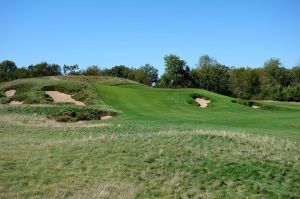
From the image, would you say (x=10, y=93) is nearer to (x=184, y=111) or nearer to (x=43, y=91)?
(x=43, y=91)

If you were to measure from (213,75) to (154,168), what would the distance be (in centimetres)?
9894

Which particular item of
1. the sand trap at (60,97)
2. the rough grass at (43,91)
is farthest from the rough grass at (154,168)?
the sand trap at (60,97)

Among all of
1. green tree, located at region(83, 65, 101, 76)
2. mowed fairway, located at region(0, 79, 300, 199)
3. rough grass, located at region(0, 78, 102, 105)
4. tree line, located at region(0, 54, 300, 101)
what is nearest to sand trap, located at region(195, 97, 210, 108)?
rough grass, located at region(0, 78, 102, 105)

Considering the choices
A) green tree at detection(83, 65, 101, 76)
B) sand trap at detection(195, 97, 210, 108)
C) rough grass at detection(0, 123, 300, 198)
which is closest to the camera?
rough grass at detection(0, 123, 300, 198)

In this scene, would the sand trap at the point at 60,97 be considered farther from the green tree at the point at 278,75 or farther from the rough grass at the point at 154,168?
the green tree at the point at 278,75

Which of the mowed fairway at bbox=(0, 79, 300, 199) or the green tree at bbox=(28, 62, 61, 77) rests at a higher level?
the green tree at bbox=(28, 62, 61, 77)

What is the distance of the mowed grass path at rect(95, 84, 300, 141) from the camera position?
32619 mm

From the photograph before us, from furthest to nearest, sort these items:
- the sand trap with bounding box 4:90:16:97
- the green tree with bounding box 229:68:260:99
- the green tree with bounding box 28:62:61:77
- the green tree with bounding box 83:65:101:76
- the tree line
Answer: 1. the green tree with bounding box 83:65:101:76
2. the green tree with bounding box 229:68:260:99
3. the green tree with bounding box 28:62:61:77
4. the tree line
5. the sand trap with bounding box 4:90:16:97

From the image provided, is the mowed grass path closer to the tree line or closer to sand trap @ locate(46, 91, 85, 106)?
sand trap @ locate(46, 91, 85, 106)

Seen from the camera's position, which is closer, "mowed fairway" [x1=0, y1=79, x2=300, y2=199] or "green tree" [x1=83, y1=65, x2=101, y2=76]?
"mowed fairway" [x1=0, y1=79, x2=300, y2=199]

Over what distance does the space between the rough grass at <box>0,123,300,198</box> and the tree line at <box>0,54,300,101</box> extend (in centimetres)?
7681

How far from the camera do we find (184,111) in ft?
142

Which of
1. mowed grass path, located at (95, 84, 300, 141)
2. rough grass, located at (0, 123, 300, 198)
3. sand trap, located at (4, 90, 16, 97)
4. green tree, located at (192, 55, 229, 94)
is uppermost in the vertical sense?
green tree, located at (192, 55, 229, 94)

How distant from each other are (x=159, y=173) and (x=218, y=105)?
3283 cm
